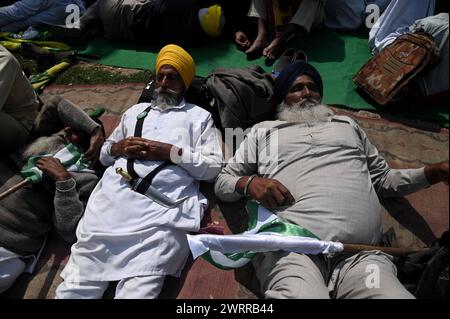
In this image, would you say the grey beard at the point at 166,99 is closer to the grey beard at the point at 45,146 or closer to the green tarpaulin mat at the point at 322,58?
Result: the grey beard at the point at 45,146

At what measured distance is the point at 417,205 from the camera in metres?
2.93

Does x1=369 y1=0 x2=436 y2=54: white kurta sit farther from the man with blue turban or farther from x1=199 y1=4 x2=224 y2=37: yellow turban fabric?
x1=199 y1=4 x2=224 y2=37: yellow turban fabric

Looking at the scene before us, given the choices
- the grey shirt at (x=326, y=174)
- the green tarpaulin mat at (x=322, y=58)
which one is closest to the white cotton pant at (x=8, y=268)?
the grey shirt at (x=326, y=174)

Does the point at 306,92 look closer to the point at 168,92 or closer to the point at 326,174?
the point at 326,174

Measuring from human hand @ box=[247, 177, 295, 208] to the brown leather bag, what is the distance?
6.25ft

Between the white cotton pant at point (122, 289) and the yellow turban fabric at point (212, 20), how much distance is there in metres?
3.50

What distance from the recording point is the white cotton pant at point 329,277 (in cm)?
202

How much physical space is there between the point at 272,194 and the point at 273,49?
264 cm

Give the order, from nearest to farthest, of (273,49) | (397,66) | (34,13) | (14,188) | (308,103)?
(14,188), (308,103), (397,66), (273,49), (34,13)

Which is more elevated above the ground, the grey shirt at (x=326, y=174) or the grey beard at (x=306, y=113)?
the grey beard at (x=306, y=113)

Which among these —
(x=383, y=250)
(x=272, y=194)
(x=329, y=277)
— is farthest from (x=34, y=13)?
(x=383, y=250)

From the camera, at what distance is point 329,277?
90.0 inches

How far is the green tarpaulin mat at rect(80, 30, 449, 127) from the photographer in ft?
12.8

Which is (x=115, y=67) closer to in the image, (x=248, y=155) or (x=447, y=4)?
(x=248, y=155)
